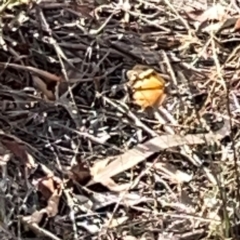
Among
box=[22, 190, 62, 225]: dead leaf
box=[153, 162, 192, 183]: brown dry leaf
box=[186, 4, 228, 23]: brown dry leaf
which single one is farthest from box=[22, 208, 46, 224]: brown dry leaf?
box=[186, 4, 228, 23]: brown dry leaf

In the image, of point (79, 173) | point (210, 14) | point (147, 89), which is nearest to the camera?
point (79, 173)

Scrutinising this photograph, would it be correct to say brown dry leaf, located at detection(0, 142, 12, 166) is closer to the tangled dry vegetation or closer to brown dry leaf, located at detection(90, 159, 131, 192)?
the tangled dry vegetation

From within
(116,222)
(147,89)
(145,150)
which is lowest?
(116,222)

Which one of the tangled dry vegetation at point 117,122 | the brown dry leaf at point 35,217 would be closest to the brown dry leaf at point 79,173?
the tangled dry vegetation at point 117,122

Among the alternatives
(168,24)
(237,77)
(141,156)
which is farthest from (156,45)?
(141,156)

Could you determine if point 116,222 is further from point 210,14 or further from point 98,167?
point 210,14

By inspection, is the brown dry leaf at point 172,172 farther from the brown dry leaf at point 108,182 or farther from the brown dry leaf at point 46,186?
the brown dry leaf at point 46,186

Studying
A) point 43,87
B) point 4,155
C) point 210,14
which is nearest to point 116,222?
point 4,155
